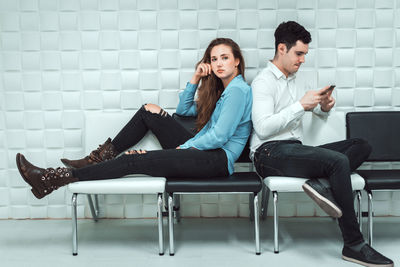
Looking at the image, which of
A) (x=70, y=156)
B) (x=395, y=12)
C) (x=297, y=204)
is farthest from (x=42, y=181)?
(x=395, y=12)

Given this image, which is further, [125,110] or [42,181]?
[125,110]

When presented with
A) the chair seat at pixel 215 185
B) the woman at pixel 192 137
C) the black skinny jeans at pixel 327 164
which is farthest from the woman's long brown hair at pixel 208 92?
the chair seat at pixel 215 185

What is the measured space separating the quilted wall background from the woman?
1.01 ft

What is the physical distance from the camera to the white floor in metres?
2.43

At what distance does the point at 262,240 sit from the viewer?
109 inches

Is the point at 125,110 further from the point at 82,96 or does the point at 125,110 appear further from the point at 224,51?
the point at 224,51

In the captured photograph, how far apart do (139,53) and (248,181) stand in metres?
1.31

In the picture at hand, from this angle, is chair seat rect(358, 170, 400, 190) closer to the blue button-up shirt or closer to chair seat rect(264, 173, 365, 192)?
chair seat rect(264, 173, 365, 192)

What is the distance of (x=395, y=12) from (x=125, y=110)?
2034 mm

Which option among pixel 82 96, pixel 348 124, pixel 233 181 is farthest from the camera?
pixel 82 96

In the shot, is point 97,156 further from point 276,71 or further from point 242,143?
point 276,71

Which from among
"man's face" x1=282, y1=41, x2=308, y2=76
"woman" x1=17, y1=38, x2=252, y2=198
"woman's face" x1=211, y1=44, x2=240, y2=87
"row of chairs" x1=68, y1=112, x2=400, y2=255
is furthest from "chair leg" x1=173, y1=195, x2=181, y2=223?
"man's face" x1=282, y1=41, x2=308, y2=76

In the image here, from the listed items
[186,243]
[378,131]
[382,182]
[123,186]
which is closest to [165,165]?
[123,186]

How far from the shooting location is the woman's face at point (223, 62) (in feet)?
9.01
